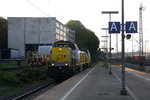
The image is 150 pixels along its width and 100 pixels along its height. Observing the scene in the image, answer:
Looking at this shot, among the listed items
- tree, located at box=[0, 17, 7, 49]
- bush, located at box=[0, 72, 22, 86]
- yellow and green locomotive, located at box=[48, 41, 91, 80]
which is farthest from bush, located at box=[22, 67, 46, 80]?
tree, located at box=[0, 17, 7, 49]

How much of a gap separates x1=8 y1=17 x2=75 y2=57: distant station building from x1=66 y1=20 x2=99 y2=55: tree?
16.7 m

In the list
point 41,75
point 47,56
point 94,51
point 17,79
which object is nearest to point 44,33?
point 94,51

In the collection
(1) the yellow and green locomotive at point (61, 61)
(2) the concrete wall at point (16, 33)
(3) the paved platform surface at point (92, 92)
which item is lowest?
(3) the paved platform surface at point (92, 92)

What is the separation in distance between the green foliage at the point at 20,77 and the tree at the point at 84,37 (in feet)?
213

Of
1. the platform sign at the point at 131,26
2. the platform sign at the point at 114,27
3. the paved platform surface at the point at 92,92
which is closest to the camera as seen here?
the paved platform surface at the point at 92,92

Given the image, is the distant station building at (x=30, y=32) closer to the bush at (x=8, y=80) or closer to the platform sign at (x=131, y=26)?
the bush at (x=8, y=80)

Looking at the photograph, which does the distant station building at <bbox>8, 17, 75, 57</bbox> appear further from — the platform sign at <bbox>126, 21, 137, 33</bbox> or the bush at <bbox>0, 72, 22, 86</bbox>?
the platform sign at <bbox>126, 21, 137, 33</bbox>

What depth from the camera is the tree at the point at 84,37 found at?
9961cm

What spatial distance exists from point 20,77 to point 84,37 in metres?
80.5

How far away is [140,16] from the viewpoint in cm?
5484

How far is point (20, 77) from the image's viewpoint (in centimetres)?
2277

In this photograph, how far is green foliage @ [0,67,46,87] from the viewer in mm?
20359

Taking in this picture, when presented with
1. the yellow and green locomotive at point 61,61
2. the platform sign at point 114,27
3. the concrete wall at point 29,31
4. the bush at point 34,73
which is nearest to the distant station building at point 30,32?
the concrete wall at point 29,31

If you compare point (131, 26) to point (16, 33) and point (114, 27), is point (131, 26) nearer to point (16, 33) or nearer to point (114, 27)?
point (114, 27)
